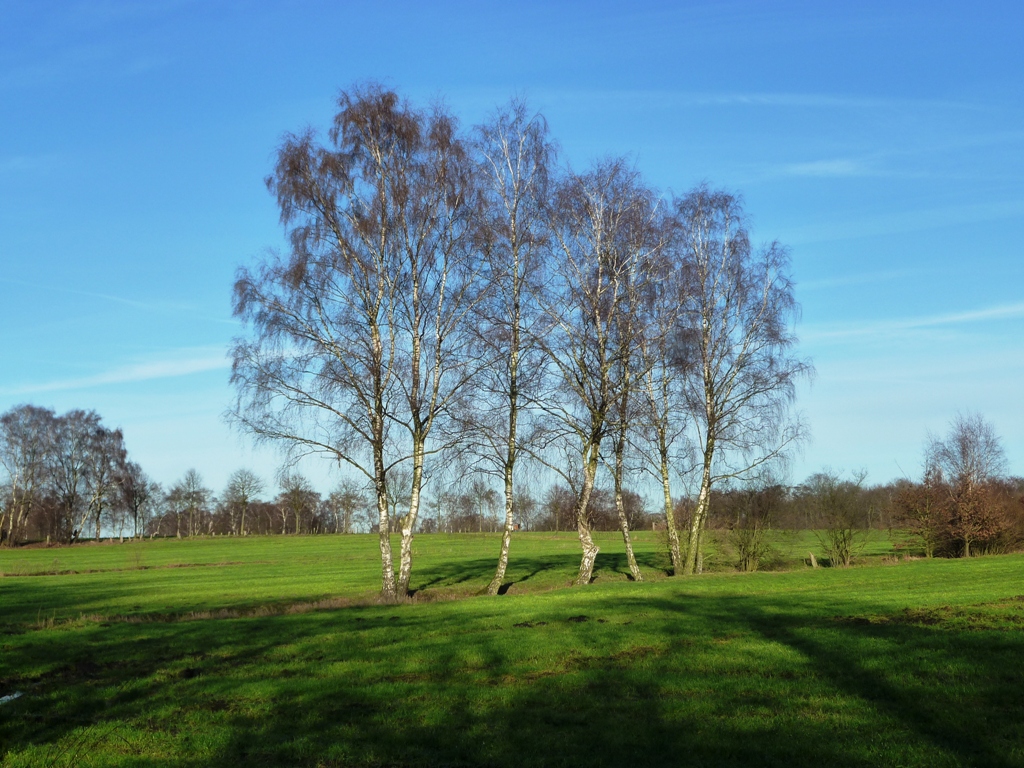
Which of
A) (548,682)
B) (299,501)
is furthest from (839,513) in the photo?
(299,501)

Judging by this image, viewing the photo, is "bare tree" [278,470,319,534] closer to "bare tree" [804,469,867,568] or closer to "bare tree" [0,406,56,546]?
"bare tree" [0,406,56,546]

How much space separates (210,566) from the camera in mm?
60781

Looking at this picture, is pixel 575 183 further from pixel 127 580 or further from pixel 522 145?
pixel 127 580

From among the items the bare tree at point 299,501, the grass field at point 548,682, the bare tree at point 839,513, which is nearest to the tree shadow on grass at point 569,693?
the grass field at point 548,682

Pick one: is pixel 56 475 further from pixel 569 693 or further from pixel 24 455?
pixel 569 693

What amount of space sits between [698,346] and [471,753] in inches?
1050

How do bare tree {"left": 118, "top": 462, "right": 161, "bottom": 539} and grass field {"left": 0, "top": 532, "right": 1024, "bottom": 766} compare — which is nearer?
grass field {"left": 0, "top": 532, "right": 1024, "bottom": 766}

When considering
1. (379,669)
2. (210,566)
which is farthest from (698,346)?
(210,566)

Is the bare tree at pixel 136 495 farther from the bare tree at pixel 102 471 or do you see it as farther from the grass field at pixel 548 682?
the grass field at pixel 548 682

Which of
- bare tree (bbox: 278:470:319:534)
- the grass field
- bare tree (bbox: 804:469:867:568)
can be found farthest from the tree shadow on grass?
bare tree (bbox: 278:470:319:534)

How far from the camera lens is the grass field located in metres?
9.88

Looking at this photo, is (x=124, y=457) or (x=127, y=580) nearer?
(x=127, y=580)

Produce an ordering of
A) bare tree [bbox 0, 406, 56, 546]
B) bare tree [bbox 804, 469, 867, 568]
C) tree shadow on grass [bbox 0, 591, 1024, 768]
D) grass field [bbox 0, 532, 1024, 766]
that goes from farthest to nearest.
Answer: bare tree [bbox 0, 406, 56, 546], bare tree [bbox 804, 469, 867, 568], grass field [bbox 0, 532, 1024, 766], tree shadow on grass [bbox 0, 591, 1024, 768]

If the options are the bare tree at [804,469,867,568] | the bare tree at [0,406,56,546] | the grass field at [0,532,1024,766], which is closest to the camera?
the grass field at [0,532,1024,766]
